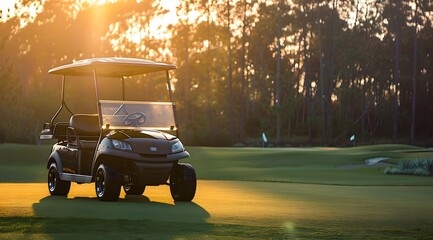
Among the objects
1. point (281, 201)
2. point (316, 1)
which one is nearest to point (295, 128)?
point (316, 1)

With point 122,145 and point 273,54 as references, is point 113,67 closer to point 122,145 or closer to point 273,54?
point 122,145

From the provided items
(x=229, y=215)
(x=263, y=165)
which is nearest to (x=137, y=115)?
(x=229, y=215)

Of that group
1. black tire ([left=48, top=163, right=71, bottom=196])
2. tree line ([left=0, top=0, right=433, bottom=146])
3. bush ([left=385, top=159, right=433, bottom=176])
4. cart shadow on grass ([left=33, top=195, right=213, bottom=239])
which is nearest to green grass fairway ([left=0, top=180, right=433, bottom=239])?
cart shadow on grass ([left=33, top=195, right=213, bottom=239])

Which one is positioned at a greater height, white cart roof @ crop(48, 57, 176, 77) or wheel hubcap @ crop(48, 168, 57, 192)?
white cart roof @ crop(48, 57, 176, 77)

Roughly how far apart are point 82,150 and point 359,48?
71306 mm

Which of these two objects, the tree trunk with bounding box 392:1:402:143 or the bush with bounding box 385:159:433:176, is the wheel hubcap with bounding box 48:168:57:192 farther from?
the tree trunk with bounding box 392:1:402:143

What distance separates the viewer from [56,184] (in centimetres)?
1647

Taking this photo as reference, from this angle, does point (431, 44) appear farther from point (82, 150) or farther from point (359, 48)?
point (82, 150)

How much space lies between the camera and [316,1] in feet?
275

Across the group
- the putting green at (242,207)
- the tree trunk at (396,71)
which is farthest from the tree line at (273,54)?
the putting green at (242,207)

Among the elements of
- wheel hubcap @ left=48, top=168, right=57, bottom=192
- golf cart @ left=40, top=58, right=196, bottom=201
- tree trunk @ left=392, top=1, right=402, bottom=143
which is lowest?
wheel hubcap @ left=48, top=168, right=57, bottom=192

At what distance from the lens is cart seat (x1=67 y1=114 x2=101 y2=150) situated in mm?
15617

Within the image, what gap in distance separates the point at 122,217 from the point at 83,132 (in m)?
4.15

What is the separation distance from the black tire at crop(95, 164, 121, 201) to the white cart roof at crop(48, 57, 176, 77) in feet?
6.28
